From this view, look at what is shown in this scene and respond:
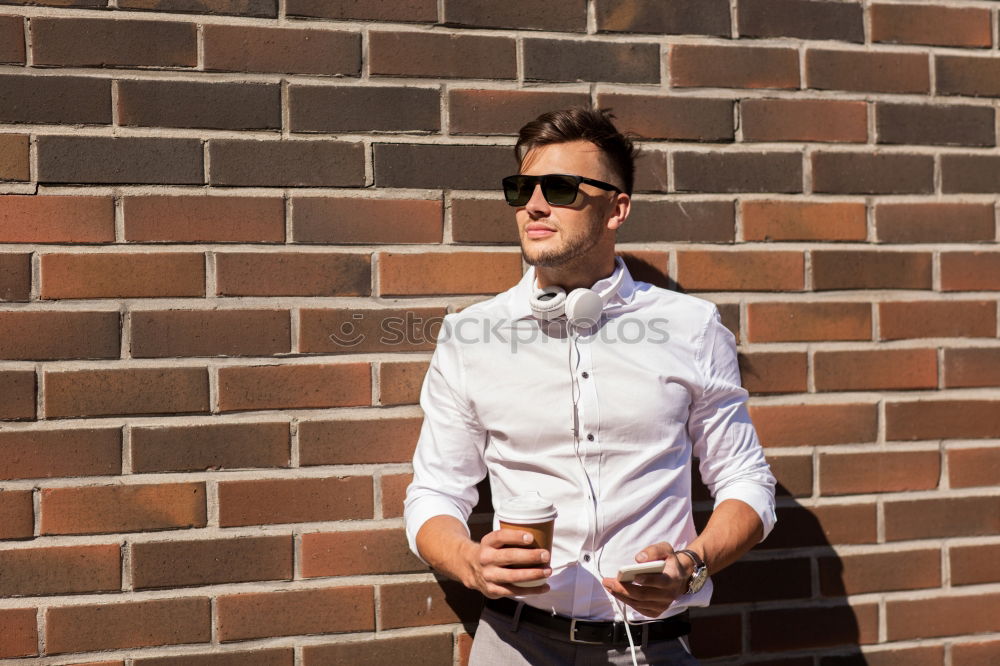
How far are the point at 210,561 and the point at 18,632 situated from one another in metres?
0.50

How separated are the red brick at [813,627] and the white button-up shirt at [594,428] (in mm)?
569

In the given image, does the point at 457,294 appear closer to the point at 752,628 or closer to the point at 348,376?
the point at 348,376

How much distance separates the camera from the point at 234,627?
2.30 metres

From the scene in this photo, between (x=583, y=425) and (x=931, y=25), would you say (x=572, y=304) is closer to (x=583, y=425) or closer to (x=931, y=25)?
(x=583, y=425)

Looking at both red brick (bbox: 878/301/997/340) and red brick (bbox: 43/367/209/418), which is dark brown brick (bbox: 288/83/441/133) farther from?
red brick (bbox: 878/301/997/340)

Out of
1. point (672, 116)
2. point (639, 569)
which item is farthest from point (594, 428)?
point (672, 116)

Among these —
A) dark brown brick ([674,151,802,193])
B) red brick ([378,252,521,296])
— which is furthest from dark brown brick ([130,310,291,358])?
dark brown brick ([674,151,802,193])

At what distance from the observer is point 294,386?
7.62 feet

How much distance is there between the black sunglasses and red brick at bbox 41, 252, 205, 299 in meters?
0.86

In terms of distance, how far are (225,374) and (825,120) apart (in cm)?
191

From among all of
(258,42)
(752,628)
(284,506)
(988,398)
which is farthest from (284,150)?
(988,398)

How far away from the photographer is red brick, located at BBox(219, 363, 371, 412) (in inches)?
90.4

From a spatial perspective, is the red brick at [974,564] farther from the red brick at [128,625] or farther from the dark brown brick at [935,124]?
the red brick at [128,625]

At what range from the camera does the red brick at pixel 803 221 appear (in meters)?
2.54
